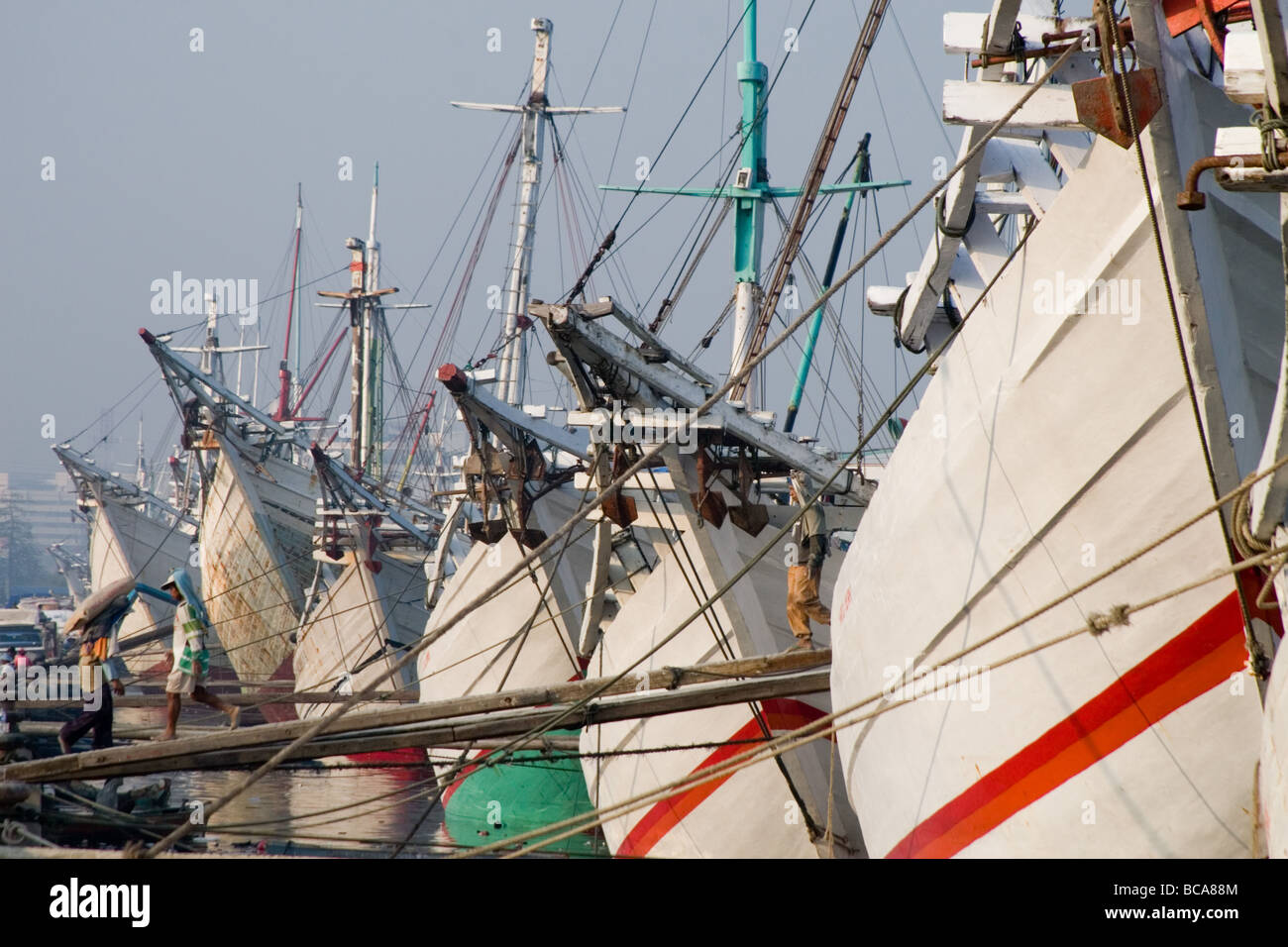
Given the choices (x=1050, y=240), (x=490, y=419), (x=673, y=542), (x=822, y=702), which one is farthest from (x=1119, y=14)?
(x=490, y=419)

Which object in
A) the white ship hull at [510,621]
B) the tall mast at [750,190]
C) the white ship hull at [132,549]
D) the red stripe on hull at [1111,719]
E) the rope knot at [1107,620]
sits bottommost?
the white ship hull at [132,549]

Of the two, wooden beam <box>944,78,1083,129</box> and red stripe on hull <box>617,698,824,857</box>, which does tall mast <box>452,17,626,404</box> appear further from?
wooden beam <box>944,78,1083,129</box>

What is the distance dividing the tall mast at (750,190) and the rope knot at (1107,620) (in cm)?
1358

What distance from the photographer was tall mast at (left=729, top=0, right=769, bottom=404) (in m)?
19.3

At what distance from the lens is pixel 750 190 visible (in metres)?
20.0

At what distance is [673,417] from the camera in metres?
11.9

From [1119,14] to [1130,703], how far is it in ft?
10.8

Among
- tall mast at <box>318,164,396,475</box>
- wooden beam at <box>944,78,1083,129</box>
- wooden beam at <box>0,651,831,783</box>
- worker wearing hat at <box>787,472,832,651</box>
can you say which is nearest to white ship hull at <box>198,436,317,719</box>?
tall mast at <box>318,164,396,475</box>

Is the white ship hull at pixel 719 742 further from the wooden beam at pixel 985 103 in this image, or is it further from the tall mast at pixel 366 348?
the tall mast at pixel 366 348

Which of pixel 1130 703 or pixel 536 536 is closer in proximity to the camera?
pixel 1130 703

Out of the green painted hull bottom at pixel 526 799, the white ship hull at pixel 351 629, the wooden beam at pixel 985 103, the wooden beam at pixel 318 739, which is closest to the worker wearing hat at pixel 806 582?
the wooden beam at pixel 318 739

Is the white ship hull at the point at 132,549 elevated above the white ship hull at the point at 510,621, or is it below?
below

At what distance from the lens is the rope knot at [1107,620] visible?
5.68 metres
